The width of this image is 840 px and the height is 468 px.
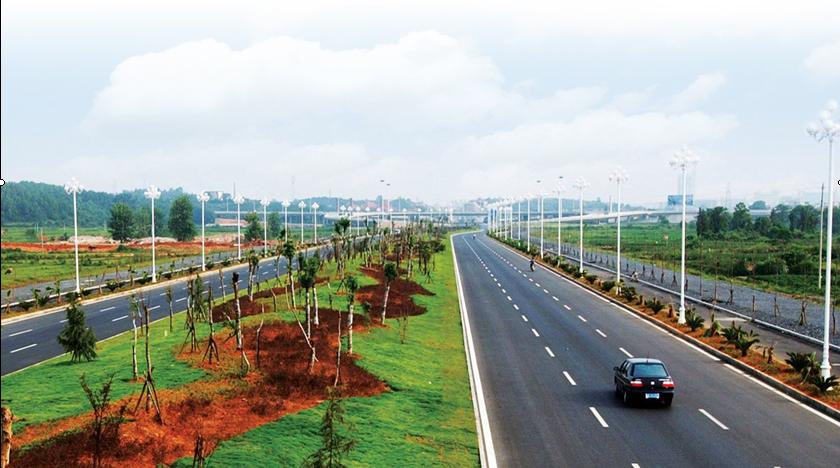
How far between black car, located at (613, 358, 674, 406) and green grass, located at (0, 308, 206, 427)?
13.3m

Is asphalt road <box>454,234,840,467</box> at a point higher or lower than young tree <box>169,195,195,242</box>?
lower

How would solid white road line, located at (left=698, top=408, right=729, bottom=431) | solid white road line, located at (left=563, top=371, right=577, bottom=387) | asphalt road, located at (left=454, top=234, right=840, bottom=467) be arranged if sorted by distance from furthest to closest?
1. solid white road line, located at (left=563, top=371, right=577, bottom=387)
2. solid white road line, located at (left=698, top=408, right=729, bottom=431)
3. asphalt road, located at (left=454, top=234, right=840, bottom=467)

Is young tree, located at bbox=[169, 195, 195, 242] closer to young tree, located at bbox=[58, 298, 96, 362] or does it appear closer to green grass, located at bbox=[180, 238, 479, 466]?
young tree, located at bbox=[58, 298, 96, 362]

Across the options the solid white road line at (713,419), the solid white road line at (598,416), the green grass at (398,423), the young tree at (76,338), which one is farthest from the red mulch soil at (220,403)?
the solid white road line at (713,419)

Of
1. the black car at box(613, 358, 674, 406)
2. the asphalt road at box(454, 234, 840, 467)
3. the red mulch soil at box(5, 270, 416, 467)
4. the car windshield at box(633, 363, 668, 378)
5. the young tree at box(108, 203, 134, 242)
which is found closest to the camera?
the red mulch soil at box(5, 270, 416, 467)

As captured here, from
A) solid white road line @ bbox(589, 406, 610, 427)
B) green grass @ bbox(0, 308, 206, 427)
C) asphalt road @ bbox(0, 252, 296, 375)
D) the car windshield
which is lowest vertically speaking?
asphalt road @ bbox(0, 252, 296, 375)

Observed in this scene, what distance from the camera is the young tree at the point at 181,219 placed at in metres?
128

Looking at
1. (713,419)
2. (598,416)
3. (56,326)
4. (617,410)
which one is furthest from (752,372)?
(56,326)

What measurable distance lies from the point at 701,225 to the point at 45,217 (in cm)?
14212

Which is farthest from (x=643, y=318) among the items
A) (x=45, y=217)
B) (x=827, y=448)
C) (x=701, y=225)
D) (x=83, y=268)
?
(x=45, y=217)

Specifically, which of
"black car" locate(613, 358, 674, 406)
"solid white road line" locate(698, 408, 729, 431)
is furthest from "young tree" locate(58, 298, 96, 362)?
"solid white road line" locate(698, 408, 729, 431)

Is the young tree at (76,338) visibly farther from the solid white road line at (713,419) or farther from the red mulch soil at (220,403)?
the solid white road line at (713,419)

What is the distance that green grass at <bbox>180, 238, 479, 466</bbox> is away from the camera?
15.7 m

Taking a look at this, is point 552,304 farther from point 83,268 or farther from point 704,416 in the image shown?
point 83,268
